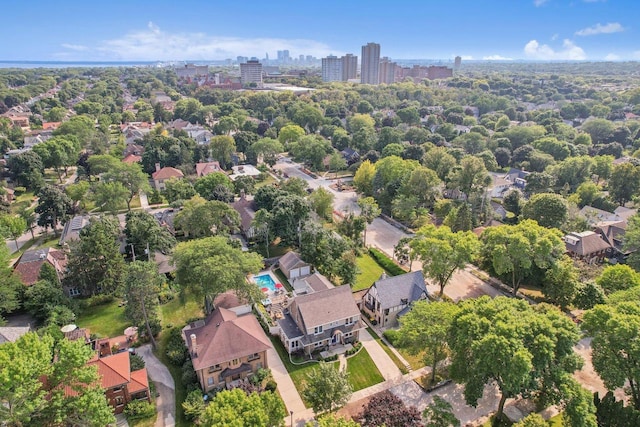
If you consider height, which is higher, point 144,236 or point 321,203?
point 321,203

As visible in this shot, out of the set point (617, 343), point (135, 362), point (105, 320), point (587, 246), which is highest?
point (617, 343)

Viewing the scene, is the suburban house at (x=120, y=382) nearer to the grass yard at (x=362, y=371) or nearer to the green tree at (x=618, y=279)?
the grass yard at (x=362, y=371)

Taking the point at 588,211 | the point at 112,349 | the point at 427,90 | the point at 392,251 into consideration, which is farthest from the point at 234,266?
the point at 427,90

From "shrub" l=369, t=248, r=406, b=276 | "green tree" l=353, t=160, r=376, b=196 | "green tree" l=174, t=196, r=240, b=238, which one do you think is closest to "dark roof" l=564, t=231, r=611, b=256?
"shrub" l=369, t=248, r=406, b=276

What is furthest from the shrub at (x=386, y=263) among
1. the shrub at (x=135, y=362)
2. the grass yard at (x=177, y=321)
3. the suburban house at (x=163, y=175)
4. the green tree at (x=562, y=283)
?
the suburban house at (x=163, y=175)

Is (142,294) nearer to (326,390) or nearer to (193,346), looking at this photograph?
(193,346)

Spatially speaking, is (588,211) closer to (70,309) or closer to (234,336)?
(234,336)

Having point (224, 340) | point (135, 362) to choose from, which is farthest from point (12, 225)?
point (224, 340)
